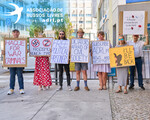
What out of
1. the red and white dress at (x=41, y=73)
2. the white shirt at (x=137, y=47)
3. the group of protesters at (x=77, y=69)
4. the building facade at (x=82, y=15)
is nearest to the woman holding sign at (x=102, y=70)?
the group of protesters at (x=77, y=69)

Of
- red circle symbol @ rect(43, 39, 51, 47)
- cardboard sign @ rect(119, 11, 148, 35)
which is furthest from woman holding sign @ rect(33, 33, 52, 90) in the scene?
cardboard sign @ rect(119, 11, 148, 35)

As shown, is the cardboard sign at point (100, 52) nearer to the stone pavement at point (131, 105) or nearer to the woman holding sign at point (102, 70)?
the woman holding sign at point (102, 70)

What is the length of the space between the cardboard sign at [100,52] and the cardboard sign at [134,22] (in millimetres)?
732

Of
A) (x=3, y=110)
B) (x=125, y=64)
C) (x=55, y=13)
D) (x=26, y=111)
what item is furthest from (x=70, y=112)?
(x=55, y=13)

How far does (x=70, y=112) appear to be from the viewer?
4836 mm

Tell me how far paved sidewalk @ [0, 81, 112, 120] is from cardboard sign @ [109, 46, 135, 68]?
0.94 meters

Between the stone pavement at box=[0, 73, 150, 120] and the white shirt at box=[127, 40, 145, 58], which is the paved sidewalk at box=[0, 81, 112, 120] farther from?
the white shirt at box=[127, 40, 145, 58]

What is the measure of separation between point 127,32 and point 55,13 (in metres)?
12.7

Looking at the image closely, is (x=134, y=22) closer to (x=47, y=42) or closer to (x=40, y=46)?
(x=47, y=42)

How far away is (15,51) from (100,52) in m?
2.63

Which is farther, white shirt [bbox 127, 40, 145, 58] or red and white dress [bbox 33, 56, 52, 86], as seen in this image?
red and white dress [bbox 33, 56, 52, 86]

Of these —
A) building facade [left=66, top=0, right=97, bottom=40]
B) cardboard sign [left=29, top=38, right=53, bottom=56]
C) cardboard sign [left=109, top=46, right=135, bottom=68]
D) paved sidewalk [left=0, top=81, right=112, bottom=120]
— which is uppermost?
building facade [left=66, top=0, right=97, bottom=40]

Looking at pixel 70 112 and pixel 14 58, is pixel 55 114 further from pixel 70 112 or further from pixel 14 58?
pixel 14 58

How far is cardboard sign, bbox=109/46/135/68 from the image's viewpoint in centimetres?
669
